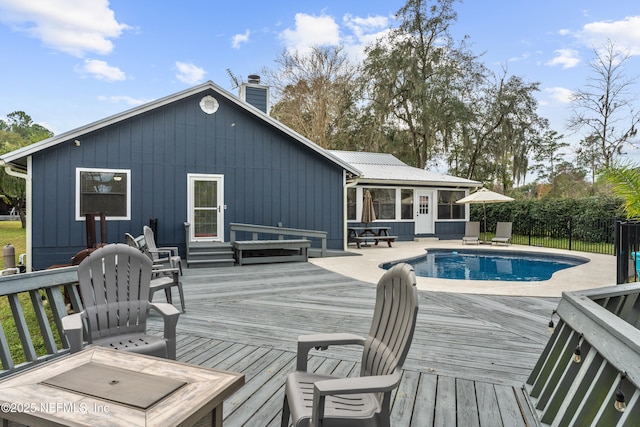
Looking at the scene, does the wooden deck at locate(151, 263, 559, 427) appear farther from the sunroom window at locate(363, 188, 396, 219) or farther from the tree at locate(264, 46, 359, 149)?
the tree at locate(264, 46, 359, 149)

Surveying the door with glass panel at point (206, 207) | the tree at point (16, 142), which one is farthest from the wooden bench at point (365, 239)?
the tree at point (16, 142)

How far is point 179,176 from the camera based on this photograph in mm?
9055

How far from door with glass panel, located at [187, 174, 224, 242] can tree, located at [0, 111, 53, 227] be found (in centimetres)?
1839

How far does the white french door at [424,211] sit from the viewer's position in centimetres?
1459

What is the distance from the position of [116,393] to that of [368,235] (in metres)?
12.1

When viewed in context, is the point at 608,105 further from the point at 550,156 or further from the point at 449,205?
the point at 449,205

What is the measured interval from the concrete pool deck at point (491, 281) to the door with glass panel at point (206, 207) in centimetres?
255

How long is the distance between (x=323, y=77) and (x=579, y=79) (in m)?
13.0

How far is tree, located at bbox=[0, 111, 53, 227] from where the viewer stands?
21078mm

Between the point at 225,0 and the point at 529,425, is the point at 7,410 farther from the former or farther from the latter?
the point at 225,0

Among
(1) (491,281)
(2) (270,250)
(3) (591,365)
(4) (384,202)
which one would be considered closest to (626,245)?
(1) (491,281)

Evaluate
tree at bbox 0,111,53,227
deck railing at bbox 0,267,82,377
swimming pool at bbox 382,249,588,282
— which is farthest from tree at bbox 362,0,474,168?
tree at bbox 0,111,53,227

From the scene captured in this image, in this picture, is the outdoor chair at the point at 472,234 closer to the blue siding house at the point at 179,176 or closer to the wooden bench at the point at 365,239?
the wooden bench at the point at 365,239

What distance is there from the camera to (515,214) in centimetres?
1576
